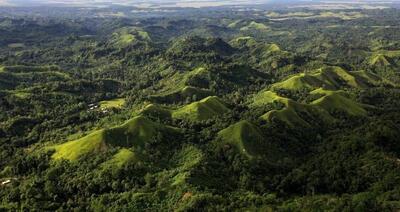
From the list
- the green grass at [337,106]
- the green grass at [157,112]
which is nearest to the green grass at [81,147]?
the green grass at [157,112]

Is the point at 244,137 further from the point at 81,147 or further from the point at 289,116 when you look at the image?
the point at 81,147

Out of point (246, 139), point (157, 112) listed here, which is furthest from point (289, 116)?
point (157, 112)

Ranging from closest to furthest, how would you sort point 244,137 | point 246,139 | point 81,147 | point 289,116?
point 81,147 < point 246,139 < point 244,137 < point 289,116

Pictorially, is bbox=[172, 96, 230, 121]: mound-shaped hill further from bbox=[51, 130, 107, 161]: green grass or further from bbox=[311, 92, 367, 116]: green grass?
bbox=[51, 130, 107, 161]: green grass

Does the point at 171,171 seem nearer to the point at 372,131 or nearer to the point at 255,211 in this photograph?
the point at 255,211

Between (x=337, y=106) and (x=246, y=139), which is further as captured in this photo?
(x=337, y=106)

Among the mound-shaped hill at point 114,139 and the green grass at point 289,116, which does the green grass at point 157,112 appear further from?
the green grass at point 289,116

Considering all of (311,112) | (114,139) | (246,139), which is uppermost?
(114,139)

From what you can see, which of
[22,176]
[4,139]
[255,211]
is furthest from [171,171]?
[4,139]
